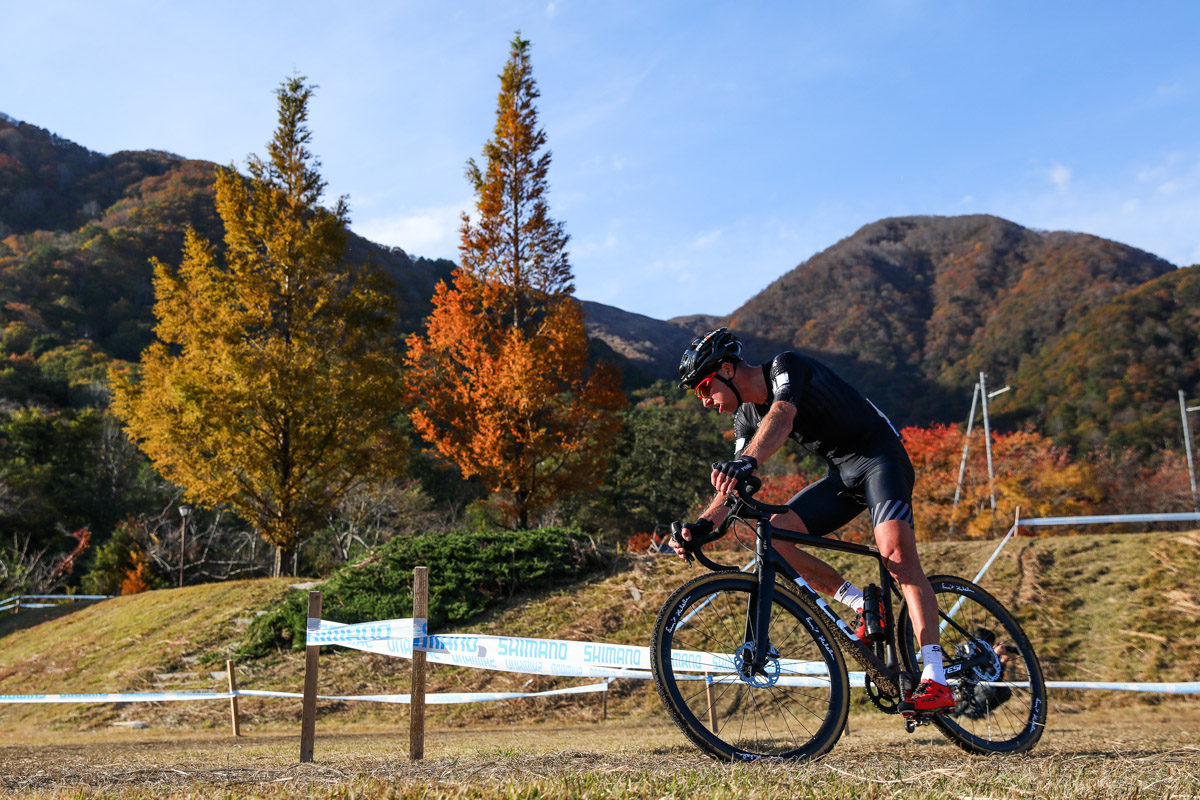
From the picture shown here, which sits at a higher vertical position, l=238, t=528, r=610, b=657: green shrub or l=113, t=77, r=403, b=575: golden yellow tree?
l=113, t=77, r=403, b=575: golden yellow tree

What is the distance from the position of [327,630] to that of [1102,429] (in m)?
58.1

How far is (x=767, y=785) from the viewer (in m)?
2.61

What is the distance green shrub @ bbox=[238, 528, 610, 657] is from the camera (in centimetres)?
1170

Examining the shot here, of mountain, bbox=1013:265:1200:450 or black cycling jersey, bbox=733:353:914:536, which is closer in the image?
black cycling jersey, bbox=733:353:914:536

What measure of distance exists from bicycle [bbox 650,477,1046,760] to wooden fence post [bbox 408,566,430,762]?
168 cm

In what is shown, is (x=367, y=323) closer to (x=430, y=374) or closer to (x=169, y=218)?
(x=430, y=374)

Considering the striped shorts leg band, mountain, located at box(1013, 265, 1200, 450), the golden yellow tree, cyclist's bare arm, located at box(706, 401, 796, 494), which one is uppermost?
mountain, located at box(1013, 265, 1200, 450)

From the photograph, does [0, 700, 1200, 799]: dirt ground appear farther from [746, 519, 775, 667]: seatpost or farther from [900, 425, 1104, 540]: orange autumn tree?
[900, 425, 1104, 540]: orange autumn tree

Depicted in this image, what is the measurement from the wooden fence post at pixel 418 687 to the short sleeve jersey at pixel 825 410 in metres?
2.34

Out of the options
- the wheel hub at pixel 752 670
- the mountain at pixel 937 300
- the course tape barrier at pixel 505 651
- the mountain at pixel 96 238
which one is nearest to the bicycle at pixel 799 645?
the wheel hub at pixel 752 670

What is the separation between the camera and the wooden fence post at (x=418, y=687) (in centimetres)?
451

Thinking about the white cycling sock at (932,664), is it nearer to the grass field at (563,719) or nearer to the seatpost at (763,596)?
the grass field at (563,719)

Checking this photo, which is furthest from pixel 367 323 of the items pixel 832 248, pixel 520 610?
pixel 832 248

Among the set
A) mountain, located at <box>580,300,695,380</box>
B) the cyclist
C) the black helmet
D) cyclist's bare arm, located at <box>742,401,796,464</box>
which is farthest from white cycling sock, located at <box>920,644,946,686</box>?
mountain, located at <box>580,300,695,380</box>
